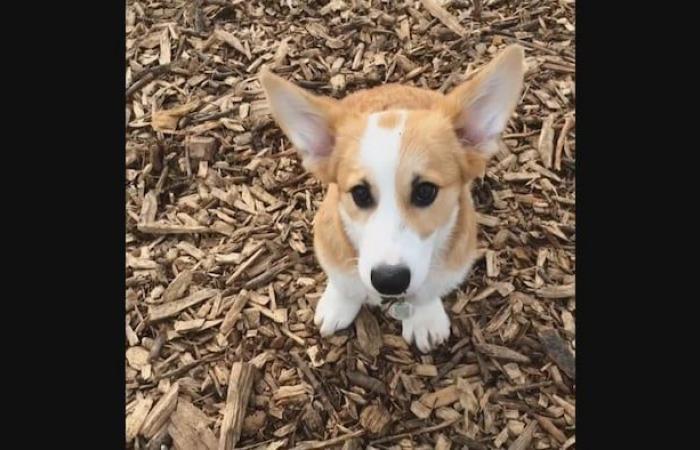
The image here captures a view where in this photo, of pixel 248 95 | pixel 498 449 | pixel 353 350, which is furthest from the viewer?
pixel 248 95

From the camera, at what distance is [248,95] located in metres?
3.33

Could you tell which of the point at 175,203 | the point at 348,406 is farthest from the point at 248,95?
the point at 348,406

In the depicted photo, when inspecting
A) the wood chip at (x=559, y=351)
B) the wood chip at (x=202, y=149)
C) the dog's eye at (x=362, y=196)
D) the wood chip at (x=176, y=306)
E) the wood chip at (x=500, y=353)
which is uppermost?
the dog's eye at (x=362, y=196)

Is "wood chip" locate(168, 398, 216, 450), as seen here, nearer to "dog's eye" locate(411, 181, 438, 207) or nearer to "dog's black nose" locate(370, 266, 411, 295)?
"dog's black nose" locate(370, 266, 411, 295)

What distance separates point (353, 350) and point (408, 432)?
1.27 feet

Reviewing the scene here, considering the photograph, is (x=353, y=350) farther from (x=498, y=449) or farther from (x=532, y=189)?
(x=532, y=189)

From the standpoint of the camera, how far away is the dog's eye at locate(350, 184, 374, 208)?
6.88 ft

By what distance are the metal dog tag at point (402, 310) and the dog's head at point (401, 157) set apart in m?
0.21

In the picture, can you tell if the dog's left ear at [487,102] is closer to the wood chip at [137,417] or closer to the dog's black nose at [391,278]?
the dog's black nose at [391,278]

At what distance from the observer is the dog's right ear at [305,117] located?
2.18 metres

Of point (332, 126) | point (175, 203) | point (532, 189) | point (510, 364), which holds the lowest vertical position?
point (510, 364)

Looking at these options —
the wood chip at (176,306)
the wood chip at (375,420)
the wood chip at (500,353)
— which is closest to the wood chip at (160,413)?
the wood chip at (176,306)

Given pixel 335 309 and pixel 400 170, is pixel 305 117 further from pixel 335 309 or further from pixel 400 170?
pixel 335 309

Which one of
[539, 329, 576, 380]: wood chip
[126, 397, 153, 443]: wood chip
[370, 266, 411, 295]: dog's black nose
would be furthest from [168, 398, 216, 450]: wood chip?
[539, 329, 576, 380]: wood chip
